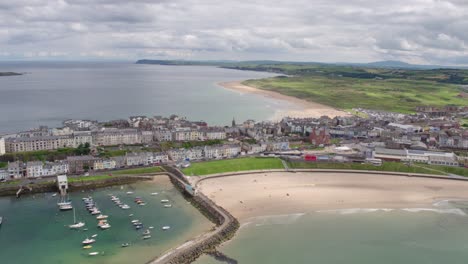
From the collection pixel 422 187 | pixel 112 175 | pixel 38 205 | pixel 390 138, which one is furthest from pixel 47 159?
pixel 390 138

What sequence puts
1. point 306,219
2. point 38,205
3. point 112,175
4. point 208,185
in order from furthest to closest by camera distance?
point 112,175
point 208,185
point 38,205
point 306,219

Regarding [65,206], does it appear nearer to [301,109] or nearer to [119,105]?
[119,105]

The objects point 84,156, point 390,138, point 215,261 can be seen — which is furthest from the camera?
point 390,138

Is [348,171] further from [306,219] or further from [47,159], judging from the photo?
[47,159]

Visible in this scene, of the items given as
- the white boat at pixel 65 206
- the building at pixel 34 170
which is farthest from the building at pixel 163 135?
the white boat at pixel 65 206

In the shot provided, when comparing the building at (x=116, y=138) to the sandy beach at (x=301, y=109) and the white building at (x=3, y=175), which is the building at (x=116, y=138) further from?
the sandy beach at (x=301, y=109)

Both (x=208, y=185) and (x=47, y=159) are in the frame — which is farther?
(x=47, y=159)

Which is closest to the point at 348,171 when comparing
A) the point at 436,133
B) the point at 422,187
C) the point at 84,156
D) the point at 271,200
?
the point at 422,187

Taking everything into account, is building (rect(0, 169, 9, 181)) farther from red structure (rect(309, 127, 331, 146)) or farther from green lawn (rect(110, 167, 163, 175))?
red structure (rect(309, 127, 331, 146))
